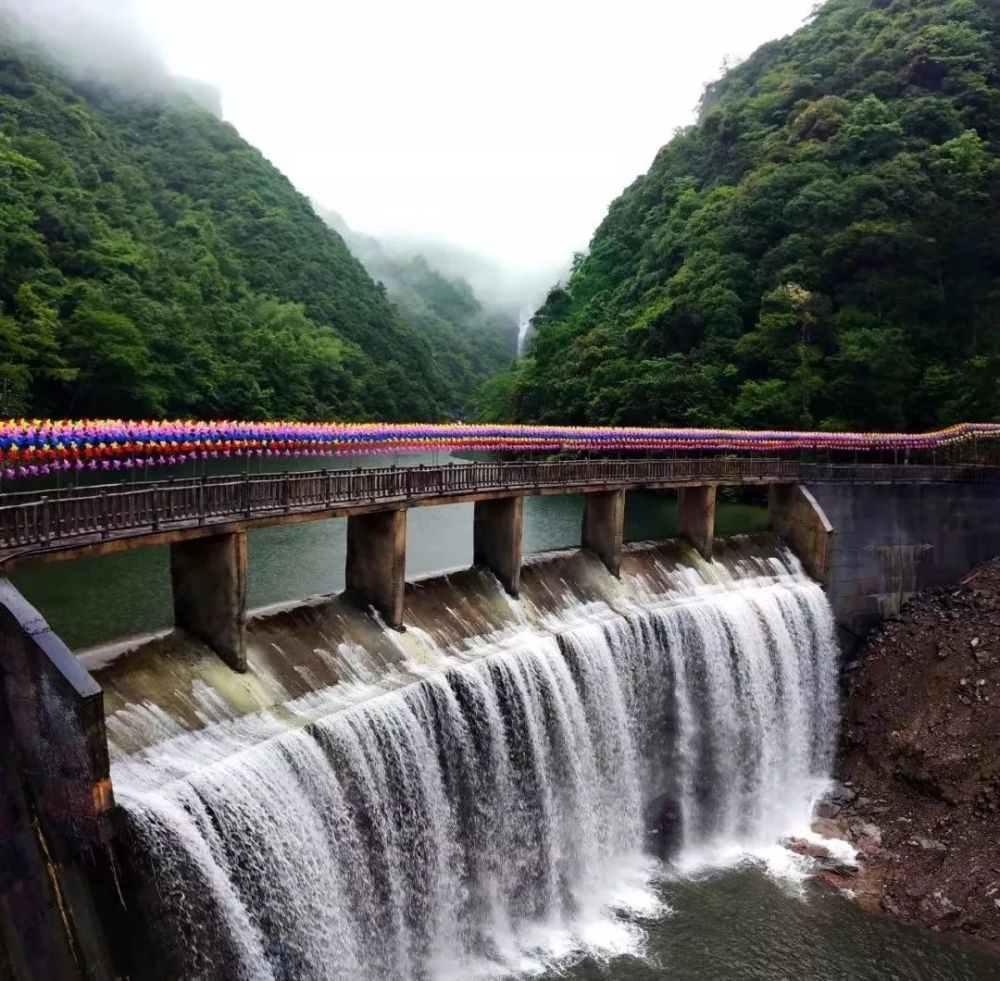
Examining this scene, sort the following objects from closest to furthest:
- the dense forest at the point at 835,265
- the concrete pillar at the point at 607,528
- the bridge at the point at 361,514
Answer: the bridge at the point at 361,514, the concrete pillar at the point at 607,528, the dense forest at the point at 835,265

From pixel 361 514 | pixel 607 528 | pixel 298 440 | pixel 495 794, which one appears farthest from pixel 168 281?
pixel 495 794

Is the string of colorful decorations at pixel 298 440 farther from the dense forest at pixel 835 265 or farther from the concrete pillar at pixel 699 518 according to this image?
the dense forest at pixel 835 265

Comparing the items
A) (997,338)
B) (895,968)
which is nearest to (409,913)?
(895,968)

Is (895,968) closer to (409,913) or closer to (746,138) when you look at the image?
(409,913)

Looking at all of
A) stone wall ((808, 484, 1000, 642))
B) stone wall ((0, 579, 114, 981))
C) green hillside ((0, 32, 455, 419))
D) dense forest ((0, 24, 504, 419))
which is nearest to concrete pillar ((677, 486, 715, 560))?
stone wall ((808, 484, 1000, 642))

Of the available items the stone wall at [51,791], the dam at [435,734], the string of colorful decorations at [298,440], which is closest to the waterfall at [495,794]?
the dam at [435,734]

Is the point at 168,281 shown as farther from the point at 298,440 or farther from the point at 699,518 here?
the point at 298,440
